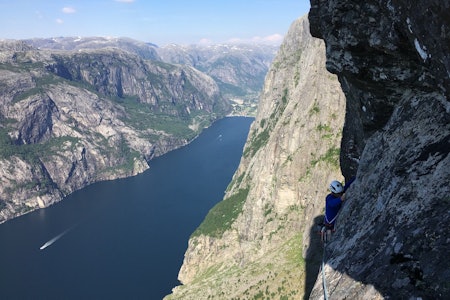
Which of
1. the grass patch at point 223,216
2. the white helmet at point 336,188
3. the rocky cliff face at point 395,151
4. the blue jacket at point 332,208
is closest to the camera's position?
the rocky cliff face at point 395,151

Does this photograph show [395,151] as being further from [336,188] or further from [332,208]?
[332,208]

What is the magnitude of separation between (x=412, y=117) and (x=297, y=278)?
67.2m

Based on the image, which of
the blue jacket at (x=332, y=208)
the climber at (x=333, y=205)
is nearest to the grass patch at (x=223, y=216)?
the climber at (x=333, y=205)

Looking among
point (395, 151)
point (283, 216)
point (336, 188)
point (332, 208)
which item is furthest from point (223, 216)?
point (395, 151)

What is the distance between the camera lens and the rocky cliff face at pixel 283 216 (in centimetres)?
8706

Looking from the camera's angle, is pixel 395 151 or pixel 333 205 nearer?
pixel 395 151

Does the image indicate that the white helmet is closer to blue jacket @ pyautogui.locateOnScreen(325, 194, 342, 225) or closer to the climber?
the climber

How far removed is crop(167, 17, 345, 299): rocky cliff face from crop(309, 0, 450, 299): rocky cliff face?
5852 centimetres

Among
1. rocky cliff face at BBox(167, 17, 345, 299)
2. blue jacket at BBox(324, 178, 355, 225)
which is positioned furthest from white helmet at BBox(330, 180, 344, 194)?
rocky cliff face at BBox(167, 17, 345, 299)

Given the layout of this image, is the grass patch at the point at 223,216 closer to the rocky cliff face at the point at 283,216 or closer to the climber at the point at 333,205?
the rocky cliff face at the point at 283,216

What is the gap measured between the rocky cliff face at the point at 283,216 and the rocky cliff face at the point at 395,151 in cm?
5852

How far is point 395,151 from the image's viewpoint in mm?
16203

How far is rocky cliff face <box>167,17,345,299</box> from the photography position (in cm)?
8706

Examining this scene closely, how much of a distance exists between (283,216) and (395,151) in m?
111
